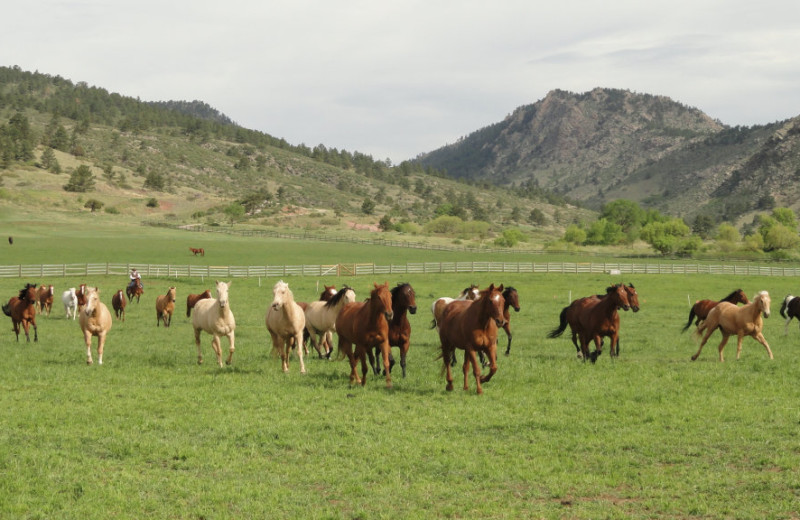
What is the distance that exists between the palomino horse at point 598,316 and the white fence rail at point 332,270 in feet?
129

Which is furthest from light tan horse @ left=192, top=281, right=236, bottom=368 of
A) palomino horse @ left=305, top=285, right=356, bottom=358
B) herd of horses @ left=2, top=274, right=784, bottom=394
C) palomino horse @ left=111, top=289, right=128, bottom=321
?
palomino horse @ left=111, top=289, right=128, bottom=321

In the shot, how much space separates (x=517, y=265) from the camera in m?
68.0

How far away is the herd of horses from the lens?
48.5 feet

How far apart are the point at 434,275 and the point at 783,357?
1658 inches

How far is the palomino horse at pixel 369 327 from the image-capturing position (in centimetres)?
1498

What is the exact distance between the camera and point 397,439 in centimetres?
1126

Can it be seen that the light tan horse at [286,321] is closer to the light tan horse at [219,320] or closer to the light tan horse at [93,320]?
the light tan horse at [219,320]

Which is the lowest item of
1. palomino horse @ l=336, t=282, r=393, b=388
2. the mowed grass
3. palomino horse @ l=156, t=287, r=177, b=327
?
the mowed grass

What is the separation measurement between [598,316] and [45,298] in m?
24.8

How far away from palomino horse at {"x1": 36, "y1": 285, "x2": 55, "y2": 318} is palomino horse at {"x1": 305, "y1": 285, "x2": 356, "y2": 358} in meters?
16.9

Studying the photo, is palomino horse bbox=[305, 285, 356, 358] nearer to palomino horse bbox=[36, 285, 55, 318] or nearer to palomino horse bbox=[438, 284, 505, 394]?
palomino horse bbox=[438, 284, 505, 394]

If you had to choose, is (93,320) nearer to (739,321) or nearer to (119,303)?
Answer: (119,303)

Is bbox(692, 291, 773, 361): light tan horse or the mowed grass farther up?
bbox(692, 291, 773, 361): light tan horse

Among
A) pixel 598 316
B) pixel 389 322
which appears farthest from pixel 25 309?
pixel 598 316
